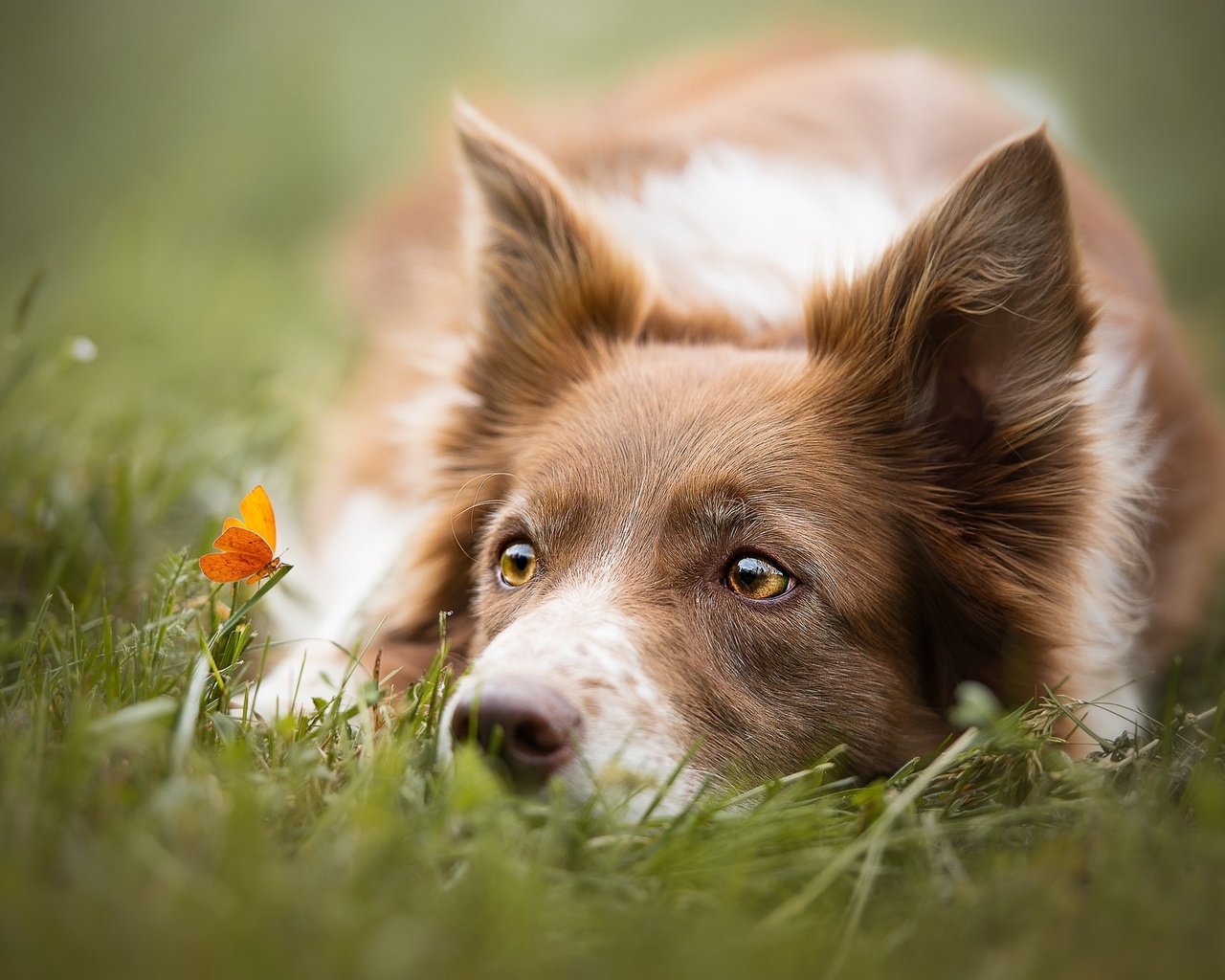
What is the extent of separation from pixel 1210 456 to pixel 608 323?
87.2 inches

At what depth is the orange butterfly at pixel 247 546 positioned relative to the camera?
247 centimetres

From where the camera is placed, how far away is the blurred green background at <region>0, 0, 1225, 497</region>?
630 centimetres

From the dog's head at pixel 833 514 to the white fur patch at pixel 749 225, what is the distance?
0.53 m

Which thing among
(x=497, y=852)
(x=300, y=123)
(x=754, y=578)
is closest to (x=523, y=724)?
(x=497, y=852)

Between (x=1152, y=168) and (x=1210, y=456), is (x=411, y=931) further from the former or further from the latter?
(x=1152, y=168)

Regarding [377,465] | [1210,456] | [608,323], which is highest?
[608,323]

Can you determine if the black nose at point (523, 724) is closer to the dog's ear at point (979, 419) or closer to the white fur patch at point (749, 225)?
the dog's ear at point (979, 419)

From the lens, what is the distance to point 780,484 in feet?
8.84

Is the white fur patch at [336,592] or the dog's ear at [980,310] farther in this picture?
the white fur patch at [336,592]

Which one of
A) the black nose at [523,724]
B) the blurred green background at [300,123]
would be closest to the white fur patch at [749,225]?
the black nose at [523,724]

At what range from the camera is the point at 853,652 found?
2.72m

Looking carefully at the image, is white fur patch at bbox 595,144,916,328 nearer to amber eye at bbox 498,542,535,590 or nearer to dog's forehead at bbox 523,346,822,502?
dog's forehead at bbox 523,346,822,502

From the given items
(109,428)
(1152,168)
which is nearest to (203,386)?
(109,428)

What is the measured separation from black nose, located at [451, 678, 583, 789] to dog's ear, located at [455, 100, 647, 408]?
127 centimetres
